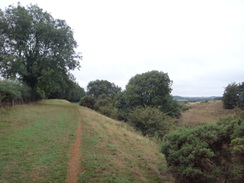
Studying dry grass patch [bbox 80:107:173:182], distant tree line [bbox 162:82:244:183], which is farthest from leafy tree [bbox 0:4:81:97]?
distant tree line [bbox 162:82:244:183]

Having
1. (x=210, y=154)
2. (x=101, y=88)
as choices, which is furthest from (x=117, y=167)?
(x=101, y=88)

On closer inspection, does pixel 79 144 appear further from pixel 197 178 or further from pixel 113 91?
pixel 113 91

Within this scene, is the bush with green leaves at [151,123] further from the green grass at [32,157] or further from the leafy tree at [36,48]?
the leafy tree at [36,48]

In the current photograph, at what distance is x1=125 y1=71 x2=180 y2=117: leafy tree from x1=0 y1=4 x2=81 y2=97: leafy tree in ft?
38.4

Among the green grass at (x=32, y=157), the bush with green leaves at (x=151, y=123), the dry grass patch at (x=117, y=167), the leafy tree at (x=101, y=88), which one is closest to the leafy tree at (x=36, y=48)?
the bush with green leaves at (x=151, y=123)

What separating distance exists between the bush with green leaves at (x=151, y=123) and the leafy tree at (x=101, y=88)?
64059mm

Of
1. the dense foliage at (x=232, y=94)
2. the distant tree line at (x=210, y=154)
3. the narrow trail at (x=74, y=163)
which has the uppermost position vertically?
the dense foliage at (x=232, y=94)

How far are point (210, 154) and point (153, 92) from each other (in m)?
25.3

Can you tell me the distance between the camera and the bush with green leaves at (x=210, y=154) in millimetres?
3946

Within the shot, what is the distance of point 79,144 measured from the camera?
8016 mm

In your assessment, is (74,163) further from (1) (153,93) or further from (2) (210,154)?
(1) (153,93)

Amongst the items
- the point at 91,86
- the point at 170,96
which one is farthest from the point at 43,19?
the point at 91,86

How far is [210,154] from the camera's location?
432 cm

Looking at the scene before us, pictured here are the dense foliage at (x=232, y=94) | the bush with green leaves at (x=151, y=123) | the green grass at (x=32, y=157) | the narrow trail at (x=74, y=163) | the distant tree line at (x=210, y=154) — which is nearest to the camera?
the distant tree line at (x=210, y=154)
